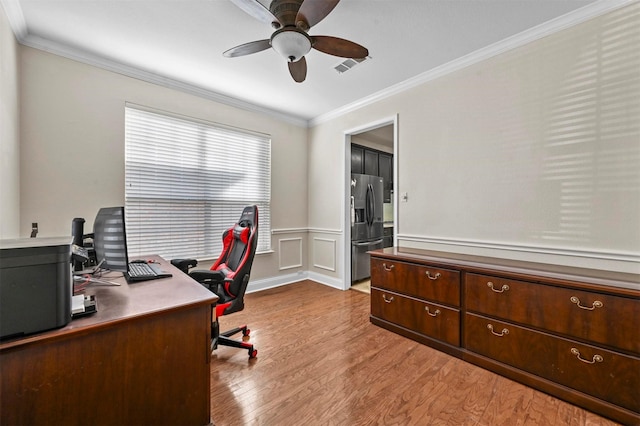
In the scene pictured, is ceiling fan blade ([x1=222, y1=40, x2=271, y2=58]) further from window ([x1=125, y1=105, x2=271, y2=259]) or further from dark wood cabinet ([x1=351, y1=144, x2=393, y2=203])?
dark wood cabinet ([x1=351, y1=144, x2=393, y2=203])

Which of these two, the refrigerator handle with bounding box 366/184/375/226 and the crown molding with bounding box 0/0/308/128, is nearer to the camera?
the crown molding with bounding box 0/0/308/128

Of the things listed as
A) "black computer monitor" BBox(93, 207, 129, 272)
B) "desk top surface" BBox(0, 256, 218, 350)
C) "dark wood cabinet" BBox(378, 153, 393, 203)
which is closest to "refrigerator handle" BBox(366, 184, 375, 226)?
"dark wood cabinet" BBox(378, 153, 393, 203)

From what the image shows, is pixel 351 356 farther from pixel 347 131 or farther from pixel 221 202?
pixel 347 131

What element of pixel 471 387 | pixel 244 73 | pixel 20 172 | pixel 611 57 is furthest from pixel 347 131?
pixel 20 172

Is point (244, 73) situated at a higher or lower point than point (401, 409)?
higher

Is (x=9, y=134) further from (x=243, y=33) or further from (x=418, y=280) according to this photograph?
(x=418, y=280)

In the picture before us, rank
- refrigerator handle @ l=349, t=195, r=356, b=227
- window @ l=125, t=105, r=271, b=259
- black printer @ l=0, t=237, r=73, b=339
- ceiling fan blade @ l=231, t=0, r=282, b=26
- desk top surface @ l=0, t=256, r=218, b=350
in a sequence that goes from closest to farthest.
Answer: black printer @ l=0, t=237, r=73, b=339 → desk top surface @ l=0, t=256, r=218, b=350 → ceiling fan blade @ l=231, t=0, r=282, b=26 → window @ l=125, t=105, r=271, b=259 → refrigerator handle @ l=349, t=195, r=356, b=227

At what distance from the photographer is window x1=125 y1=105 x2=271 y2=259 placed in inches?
119

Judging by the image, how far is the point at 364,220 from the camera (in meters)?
4.44

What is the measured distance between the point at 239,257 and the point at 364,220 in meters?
2.51

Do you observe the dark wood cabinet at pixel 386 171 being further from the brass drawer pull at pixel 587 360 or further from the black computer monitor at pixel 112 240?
the black computer monitor at pixel 112 240

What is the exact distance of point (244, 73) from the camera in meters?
3.00

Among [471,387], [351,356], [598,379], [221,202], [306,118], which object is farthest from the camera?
[306,118]

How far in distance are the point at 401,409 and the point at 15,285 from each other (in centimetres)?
198
